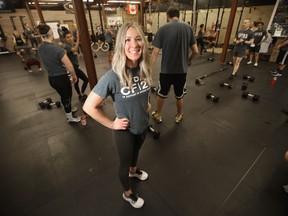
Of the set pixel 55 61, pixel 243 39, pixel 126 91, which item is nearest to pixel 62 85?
pixel 55 61

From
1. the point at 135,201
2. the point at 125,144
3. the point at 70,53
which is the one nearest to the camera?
the point at 125,144

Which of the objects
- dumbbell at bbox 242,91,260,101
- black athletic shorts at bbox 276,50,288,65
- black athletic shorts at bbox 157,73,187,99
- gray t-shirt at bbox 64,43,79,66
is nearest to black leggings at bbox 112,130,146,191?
black athletic shorts at bbox 157,73,187,99

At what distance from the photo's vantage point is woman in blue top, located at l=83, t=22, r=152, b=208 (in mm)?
980

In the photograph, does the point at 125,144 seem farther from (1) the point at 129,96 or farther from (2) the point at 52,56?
(2) the point at 52,56

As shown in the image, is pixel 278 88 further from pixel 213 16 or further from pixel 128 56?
pixel 213 16

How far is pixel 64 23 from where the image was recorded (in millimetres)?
12656

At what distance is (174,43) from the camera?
2.03 metres

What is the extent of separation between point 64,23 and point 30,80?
993 cm

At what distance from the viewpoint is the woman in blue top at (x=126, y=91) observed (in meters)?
0.98

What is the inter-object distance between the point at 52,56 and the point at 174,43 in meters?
1.64

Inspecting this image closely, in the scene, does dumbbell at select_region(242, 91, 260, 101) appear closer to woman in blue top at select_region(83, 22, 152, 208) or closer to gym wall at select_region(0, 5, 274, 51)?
woman in blue top at select_region(83, 22, 152, 208)

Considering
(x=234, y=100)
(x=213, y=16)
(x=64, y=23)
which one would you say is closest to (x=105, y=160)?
(x=234, y=100)

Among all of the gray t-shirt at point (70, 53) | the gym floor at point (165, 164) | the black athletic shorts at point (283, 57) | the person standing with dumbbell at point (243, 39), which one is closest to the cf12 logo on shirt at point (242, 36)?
the person standing with dumbbell at point (243, 39)

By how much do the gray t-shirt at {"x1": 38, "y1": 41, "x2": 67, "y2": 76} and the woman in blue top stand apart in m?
1.50
